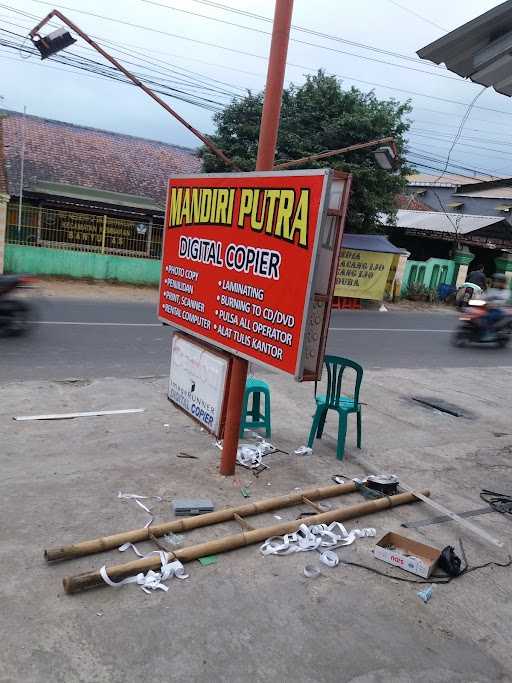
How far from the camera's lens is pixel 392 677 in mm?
2898

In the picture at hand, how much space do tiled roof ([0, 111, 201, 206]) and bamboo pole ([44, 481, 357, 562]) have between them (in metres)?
18.2

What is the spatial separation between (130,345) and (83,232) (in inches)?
445

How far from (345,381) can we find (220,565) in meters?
5.82

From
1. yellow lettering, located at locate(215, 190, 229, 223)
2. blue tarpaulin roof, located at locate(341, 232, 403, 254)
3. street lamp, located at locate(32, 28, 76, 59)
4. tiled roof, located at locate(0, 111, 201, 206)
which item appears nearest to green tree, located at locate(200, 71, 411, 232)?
blue tarpaulin roof, located at locate(341, 232, 403, 254)

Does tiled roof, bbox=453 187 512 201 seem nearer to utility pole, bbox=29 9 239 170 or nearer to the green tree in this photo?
the green tree

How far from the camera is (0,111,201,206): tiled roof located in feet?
72.3

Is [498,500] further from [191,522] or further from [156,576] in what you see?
[156,576]

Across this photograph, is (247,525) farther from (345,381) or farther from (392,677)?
(345,381)

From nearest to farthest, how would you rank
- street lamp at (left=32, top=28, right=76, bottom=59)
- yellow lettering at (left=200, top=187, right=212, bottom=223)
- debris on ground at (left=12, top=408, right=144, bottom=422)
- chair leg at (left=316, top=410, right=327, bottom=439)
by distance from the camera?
yellow lettering at (left=200, top=187, right=212, bottom=223), debris on ground at (left=12, top=408, right=144, bottom=422), chair leg at (left=316, top=410, right=327, bottom=439), street lamp at (left=32, top=28, right=76, bottom=59)

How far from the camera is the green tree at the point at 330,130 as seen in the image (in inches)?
786

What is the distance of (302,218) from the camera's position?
411cm

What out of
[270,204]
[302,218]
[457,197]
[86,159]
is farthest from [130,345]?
[457,197]

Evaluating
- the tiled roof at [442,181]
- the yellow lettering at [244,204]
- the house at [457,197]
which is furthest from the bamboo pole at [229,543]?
the tiled roof at [442,181]

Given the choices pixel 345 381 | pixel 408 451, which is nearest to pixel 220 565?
pixel 408 451
